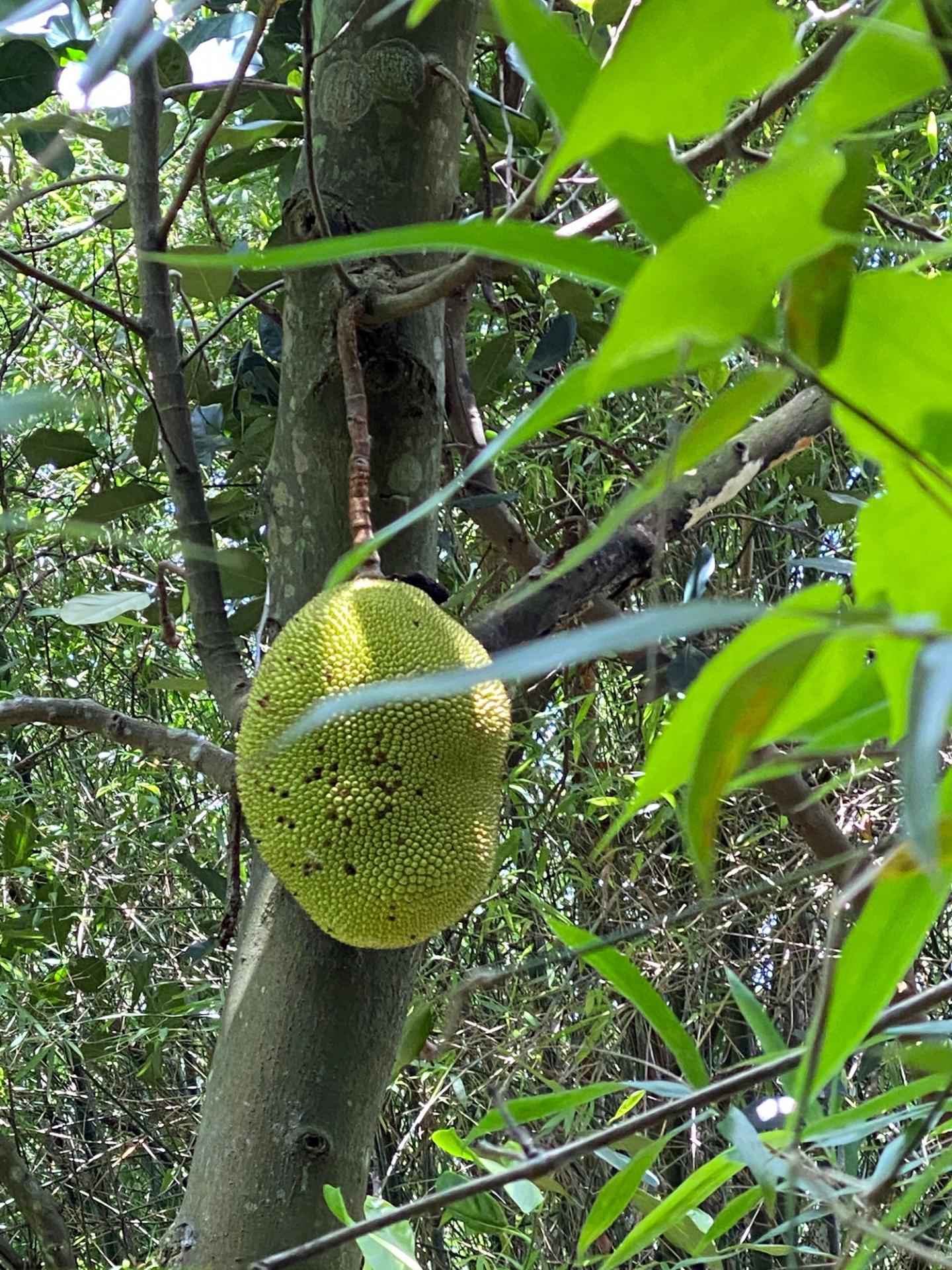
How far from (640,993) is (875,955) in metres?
0.15

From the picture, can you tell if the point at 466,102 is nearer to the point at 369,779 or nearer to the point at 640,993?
the point at 369,779

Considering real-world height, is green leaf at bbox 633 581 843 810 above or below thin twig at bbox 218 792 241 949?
above

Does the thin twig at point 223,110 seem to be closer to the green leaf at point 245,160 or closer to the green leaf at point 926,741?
the green leaf at point 245,160

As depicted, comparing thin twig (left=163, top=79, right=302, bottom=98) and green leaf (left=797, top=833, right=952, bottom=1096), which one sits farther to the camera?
thin twig (left=163, top=79, right=302, bottom=98)

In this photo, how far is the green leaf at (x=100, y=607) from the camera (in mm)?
712

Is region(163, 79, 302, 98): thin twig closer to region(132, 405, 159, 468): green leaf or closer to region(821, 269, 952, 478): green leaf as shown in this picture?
region(132, 405, 159, 468): green leaf

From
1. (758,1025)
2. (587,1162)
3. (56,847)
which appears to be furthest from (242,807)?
(56,847)

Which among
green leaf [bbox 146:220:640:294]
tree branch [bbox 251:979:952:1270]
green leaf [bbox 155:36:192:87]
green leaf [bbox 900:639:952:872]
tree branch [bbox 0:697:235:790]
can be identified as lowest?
tree branch [bbox 0:697:235:790]

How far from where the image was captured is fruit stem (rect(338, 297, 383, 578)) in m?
0.69

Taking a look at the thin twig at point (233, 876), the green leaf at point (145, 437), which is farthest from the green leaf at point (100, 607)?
the green leaf at point (145, 437)

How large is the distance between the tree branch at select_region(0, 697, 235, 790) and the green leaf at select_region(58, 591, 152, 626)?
3.1 inches

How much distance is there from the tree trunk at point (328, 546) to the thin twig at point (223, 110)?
64 millimetres

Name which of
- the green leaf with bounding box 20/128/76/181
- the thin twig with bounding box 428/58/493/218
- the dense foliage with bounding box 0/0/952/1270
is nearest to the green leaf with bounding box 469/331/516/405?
the dense foliage with bounding box 0/0/952/1270

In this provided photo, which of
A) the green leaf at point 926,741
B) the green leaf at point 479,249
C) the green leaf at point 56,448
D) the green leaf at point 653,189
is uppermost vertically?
the green leaf at point 653,189
